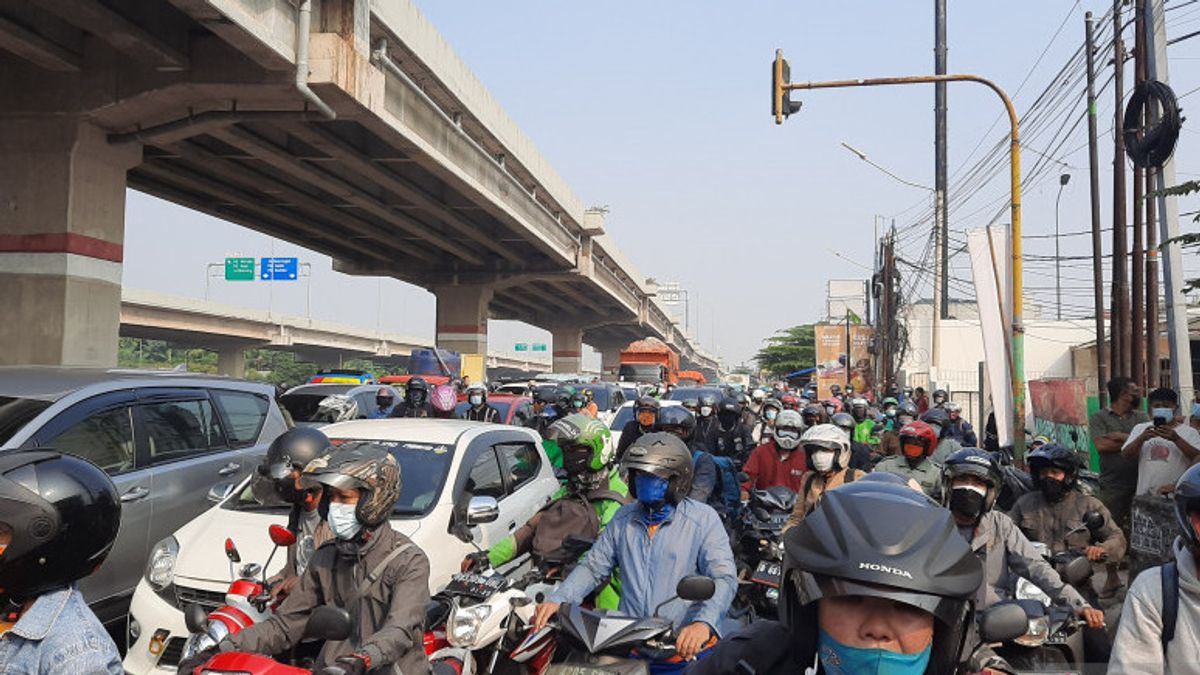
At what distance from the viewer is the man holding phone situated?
7.23 m

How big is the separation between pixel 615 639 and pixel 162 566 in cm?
312

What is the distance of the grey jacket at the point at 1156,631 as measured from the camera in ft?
9.56

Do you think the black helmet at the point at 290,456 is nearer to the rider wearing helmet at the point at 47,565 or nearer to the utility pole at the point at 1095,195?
the rider wearing helmet at the point at 47,565

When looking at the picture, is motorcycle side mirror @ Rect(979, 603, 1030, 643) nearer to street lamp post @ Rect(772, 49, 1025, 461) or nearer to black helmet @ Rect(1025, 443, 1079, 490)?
black helmet @ Rect(1025, 443, 1079, 490)

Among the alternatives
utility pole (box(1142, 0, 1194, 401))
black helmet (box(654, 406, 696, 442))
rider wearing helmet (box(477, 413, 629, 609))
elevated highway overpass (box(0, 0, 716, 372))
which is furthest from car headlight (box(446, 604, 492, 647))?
elevated highway overpass (box(0, 0, 716, 372))

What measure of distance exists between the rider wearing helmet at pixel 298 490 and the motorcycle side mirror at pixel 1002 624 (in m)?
3.19

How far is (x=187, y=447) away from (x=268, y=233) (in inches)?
1121

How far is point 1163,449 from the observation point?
24.2ft

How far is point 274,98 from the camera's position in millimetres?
17031

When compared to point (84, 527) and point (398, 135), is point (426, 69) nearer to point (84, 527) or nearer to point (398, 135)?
point (398, 135)

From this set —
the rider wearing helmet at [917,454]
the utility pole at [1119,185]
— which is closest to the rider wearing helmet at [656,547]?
the rider wearing helmet at [917,454]

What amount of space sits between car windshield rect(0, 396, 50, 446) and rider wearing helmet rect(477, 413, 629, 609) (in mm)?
3258

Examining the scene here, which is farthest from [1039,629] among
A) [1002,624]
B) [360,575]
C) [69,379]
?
[69,379]

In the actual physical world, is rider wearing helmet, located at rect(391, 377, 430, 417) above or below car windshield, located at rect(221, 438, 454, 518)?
above
